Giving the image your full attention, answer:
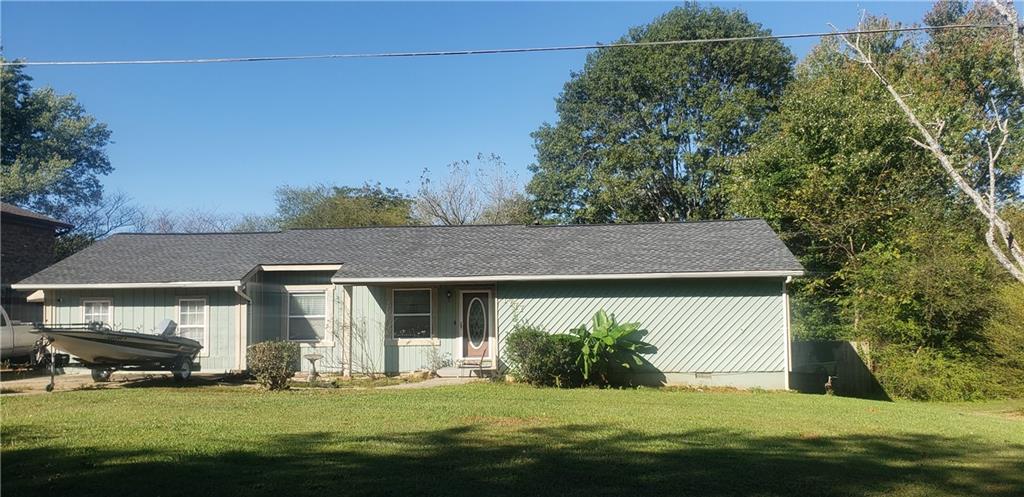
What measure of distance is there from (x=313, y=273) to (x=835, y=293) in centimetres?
1424

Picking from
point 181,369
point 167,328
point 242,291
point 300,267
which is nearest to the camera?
point 181,369

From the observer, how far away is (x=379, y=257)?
1939 centimetres

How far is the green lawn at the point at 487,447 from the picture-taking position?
6.82 m

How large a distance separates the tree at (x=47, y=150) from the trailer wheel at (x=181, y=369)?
23.2 m

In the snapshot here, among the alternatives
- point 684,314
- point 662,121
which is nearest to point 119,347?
point 684,314

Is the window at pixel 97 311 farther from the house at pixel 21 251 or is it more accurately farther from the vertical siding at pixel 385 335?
the house at pixel 21 251

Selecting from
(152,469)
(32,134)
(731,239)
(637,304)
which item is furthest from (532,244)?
(32,134)

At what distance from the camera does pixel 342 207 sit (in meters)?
47.2

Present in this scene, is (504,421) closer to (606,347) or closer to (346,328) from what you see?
(606,347)

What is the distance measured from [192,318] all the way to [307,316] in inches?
105

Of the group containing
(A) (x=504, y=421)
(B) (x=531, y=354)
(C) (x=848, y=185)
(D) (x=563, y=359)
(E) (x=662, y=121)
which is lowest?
(A) (x=504, y=421)

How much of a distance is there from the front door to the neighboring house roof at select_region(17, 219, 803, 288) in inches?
36.2

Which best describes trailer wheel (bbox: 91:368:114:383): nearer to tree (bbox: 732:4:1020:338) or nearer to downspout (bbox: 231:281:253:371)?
downspout (bbox: 231:281:253:371)

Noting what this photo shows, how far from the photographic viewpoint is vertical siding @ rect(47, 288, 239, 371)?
1903cm
